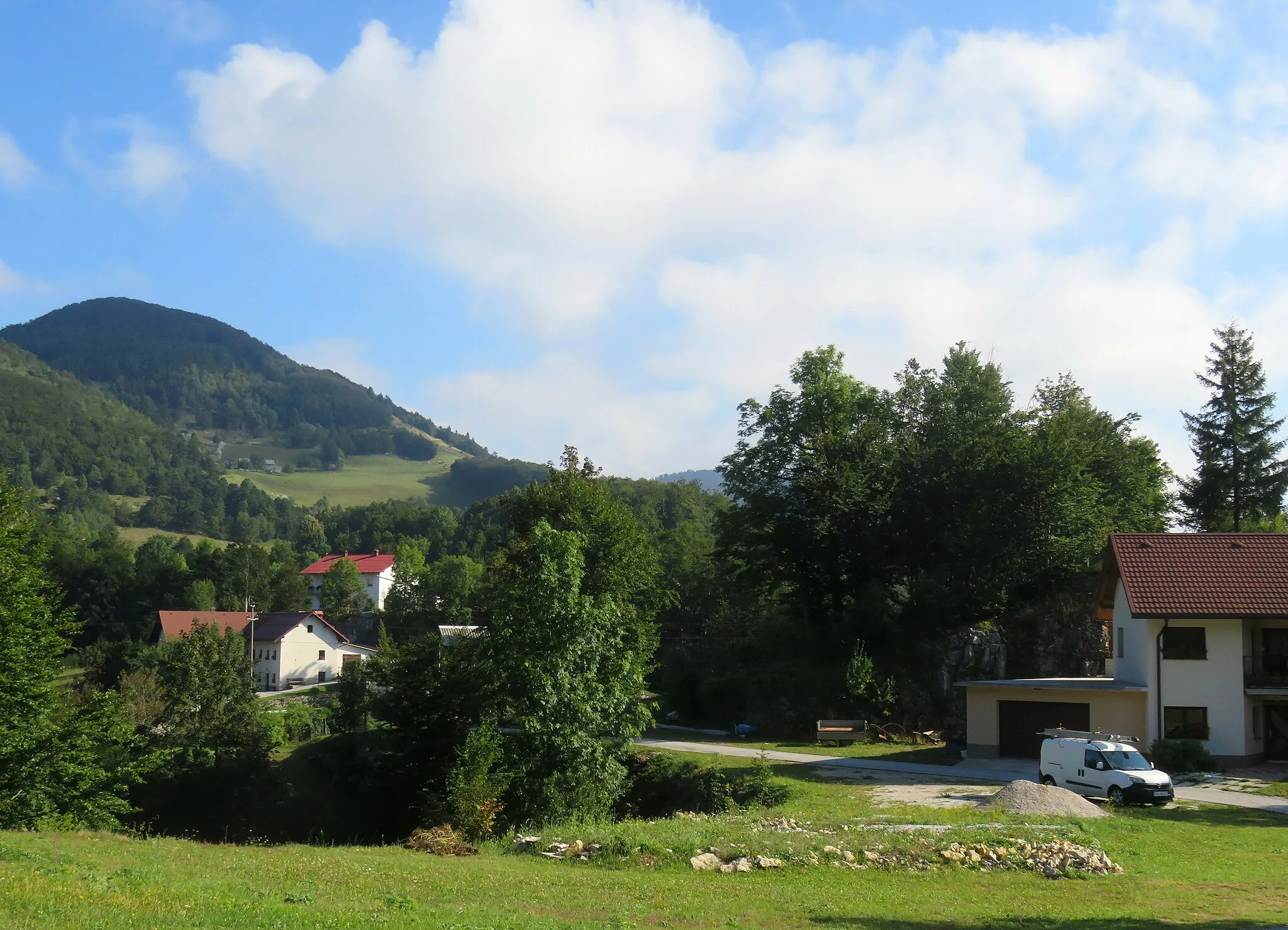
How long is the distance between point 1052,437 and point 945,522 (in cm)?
704

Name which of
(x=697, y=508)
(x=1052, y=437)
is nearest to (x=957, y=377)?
(x=1052, y=437)

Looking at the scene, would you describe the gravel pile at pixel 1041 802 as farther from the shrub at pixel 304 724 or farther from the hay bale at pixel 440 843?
the shrub at pixel 304 724

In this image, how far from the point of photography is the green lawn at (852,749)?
3788 centimetres

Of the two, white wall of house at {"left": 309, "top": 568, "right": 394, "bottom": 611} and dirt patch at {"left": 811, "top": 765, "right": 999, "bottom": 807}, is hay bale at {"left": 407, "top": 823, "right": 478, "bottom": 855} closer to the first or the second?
dirt patch at {"left": 811, "top": 765, "right": 999, "bottom": 807}

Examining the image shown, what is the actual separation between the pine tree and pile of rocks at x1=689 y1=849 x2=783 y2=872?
177 ft

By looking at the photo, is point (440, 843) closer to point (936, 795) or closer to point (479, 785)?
point (479, 785)

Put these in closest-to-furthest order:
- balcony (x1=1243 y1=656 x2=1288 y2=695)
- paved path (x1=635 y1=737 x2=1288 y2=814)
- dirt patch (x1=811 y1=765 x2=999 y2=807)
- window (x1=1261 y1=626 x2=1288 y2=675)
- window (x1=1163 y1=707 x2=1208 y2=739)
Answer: dirt patch (x1=811 y1=765 x2=999 y2=807), paved path (x1=635 y1=737 x2=1288 y2=814), balcony (x1=1243 y1=656 x2=1288 y2=695), window (x1=1163 y1=707 x2=1208 y2=739), window (x1=1261 y1=626 x2=1288 y2=675)

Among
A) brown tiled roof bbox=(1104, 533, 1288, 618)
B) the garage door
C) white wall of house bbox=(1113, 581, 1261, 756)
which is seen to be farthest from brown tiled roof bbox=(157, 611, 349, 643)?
white wall of house bbox=(1113, 581, 1261, 756)

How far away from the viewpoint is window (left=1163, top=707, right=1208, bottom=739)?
3412cm

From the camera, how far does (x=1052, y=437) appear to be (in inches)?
1997

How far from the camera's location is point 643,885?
53.8 ft

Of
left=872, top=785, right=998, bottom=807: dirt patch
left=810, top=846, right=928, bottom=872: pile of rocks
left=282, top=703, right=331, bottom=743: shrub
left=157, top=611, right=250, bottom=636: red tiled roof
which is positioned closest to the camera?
left=810, top=846, right=928, bottom=872: pile of rocks

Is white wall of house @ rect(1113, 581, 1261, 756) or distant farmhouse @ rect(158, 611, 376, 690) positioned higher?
white wall of house @ rect(1113, 581, 1261, 756)

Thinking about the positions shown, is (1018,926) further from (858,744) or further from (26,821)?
(858,744)
